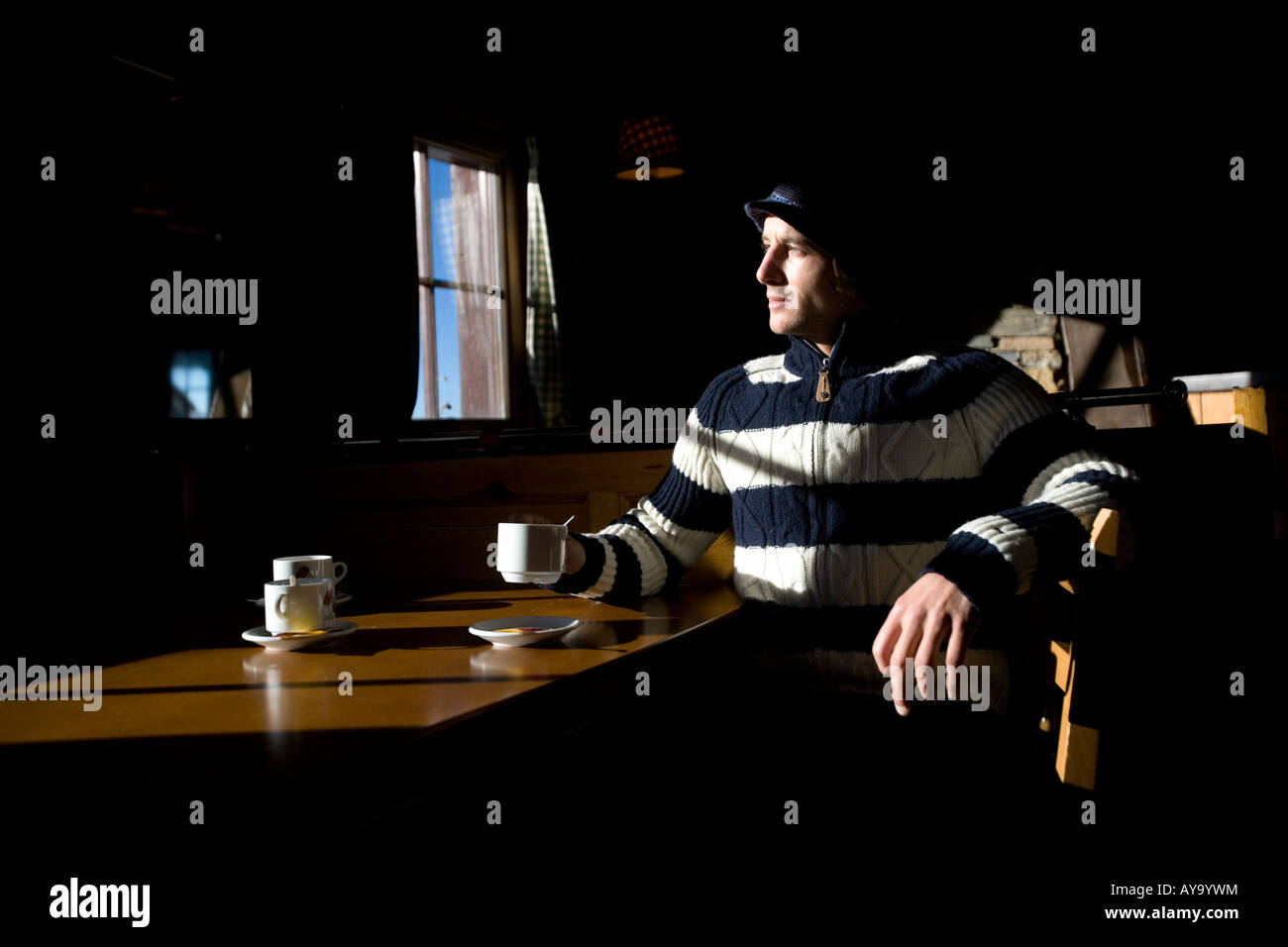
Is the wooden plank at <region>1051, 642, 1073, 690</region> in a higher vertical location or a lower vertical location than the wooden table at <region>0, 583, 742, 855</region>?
lower

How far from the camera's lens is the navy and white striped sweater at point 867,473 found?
5.12 ft

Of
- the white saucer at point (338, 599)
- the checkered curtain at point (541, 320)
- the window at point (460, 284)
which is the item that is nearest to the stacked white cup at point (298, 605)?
the white saucer at point (338, 599)

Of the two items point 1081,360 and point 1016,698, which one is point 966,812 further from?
point 1081,360

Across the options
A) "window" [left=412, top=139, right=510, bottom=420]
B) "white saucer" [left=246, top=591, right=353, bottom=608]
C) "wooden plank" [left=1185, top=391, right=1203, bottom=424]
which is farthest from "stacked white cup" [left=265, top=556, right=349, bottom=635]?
"window" [left=412, top=139, right=510, bottom=420]

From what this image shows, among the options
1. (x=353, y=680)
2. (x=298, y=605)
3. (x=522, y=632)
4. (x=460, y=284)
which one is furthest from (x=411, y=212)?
(x=353, y=680)

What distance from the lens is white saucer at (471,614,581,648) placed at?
121cm

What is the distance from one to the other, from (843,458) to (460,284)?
343 centimetres

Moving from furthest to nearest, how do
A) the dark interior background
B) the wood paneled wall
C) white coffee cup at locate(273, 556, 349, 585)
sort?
the dark interior background → the wood paneled wall → white coffee cup at locate(273, 556, 349, 585)

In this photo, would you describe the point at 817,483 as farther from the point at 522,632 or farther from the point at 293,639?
the point at 293,639

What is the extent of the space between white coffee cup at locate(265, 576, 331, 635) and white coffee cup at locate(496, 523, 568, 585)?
10.9 inches

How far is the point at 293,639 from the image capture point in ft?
4.03

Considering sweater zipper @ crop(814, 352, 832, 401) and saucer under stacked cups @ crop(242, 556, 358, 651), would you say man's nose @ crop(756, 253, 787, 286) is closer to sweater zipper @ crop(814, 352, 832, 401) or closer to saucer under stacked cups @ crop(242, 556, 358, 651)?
sweater zipper @ crop(814, 352, 832, 401)
